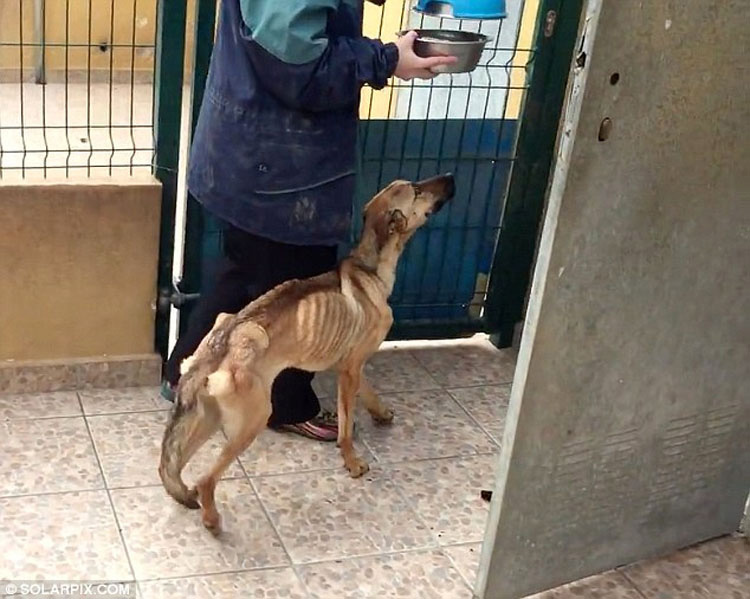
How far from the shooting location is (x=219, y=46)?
267cm

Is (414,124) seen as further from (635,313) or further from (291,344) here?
(635,313)

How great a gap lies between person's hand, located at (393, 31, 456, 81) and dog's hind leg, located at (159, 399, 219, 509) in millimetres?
930

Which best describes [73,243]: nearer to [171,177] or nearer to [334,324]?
[171,177]

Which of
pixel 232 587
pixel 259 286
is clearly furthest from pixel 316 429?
pixel 232 587

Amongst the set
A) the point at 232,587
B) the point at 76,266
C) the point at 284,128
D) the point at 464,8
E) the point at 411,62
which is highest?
the point at 464,8

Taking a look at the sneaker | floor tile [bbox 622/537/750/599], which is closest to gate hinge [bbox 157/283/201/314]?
the sneaker

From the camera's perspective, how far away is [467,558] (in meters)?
2.73

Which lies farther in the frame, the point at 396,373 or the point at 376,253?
the point at 396,373

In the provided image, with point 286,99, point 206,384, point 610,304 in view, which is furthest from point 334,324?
point 610,304

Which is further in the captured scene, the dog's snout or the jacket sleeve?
the dog's snout

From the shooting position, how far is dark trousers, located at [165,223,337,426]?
289 centimetres

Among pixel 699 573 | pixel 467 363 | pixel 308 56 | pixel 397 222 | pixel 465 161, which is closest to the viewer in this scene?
pixel 308 56

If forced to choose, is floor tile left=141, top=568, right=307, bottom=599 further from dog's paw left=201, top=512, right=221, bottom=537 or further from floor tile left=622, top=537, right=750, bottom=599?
floor tile left=622, top=537, right=750, bottom=599

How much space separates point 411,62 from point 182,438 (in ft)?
3.50
